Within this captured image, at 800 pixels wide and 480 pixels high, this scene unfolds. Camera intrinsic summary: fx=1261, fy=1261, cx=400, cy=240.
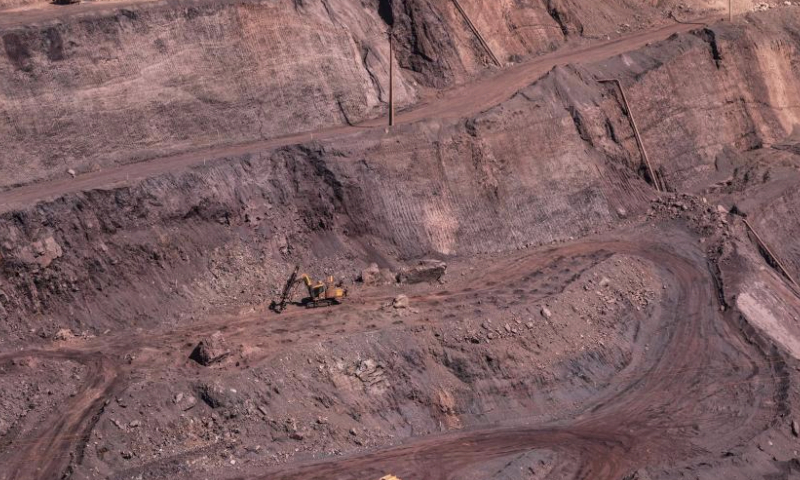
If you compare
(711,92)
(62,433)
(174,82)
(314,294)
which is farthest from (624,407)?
Result: (711,92)

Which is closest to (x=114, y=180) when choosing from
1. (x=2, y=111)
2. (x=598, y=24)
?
(x=2, y=111)

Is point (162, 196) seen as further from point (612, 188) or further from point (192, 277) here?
point (612, 188)

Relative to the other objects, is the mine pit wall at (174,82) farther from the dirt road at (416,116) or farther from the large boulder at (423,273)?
the large boulder at (423,273)

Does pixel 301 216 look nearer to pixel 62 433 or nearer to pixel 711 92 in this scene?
pixel 62 433

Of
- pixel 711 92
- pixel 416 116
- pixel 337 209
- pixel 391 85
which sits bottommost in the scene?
pixel 337 209

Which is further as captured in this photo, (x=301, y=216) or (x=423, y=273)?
(x=301, y=216)

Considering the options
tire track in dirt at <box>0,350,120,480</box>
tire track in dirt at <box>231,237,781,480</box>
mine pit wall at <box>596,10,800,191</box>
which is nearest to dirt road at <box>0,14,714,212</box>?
mine pit wall at <box>596,10,800,191</box>
